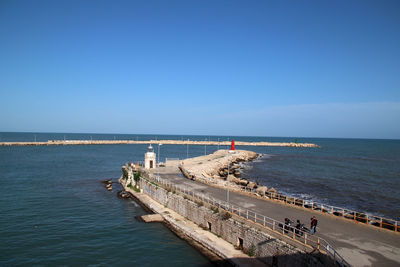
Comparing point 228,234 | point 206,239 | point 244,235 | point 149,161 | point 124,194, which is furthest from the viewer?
point 149,161

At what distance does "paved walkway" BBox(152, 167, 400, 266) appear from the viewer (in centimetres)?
1352

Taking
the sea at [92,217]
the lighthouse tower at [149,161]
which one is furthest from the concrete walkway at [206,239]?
the lighthouse tower at [149,161]

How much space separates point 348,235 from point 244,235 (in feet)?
21.0

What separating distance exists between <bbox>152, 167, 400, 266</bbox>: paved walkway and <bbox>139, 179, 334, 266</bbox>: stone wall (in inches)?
88.6

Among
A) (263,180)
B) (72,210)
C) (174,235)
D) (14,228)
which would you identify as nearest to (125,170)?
(72,210)

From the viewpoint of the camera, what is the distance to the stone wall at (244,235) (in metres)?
13.9

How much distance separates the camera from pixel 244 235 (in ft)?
57.6

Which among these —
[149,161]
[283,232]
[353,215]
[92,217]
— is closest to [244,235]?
[283,232]

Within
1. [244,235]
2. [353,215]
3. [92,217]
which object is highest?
[244,235]

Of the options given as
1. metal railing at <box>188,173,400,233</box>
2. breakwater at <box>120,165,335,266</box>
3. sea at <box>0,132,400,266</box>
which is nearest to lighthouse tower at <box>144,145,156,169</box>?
sea at <box>0,132,400,266</box>

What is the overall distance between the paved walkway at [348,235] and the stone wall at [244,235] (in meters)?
2.25

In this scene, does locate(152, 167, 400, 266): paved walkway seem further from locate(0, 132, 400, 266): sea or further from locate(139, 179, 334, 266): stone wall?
locate(0, 132, 400, 266): sea

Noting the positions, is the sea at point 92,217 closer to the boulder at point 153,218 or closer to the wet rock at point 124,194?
the boulder at point 153,218

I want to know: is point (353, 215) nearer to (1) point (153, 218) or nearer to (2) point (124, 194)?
(1) point (153, 218)
